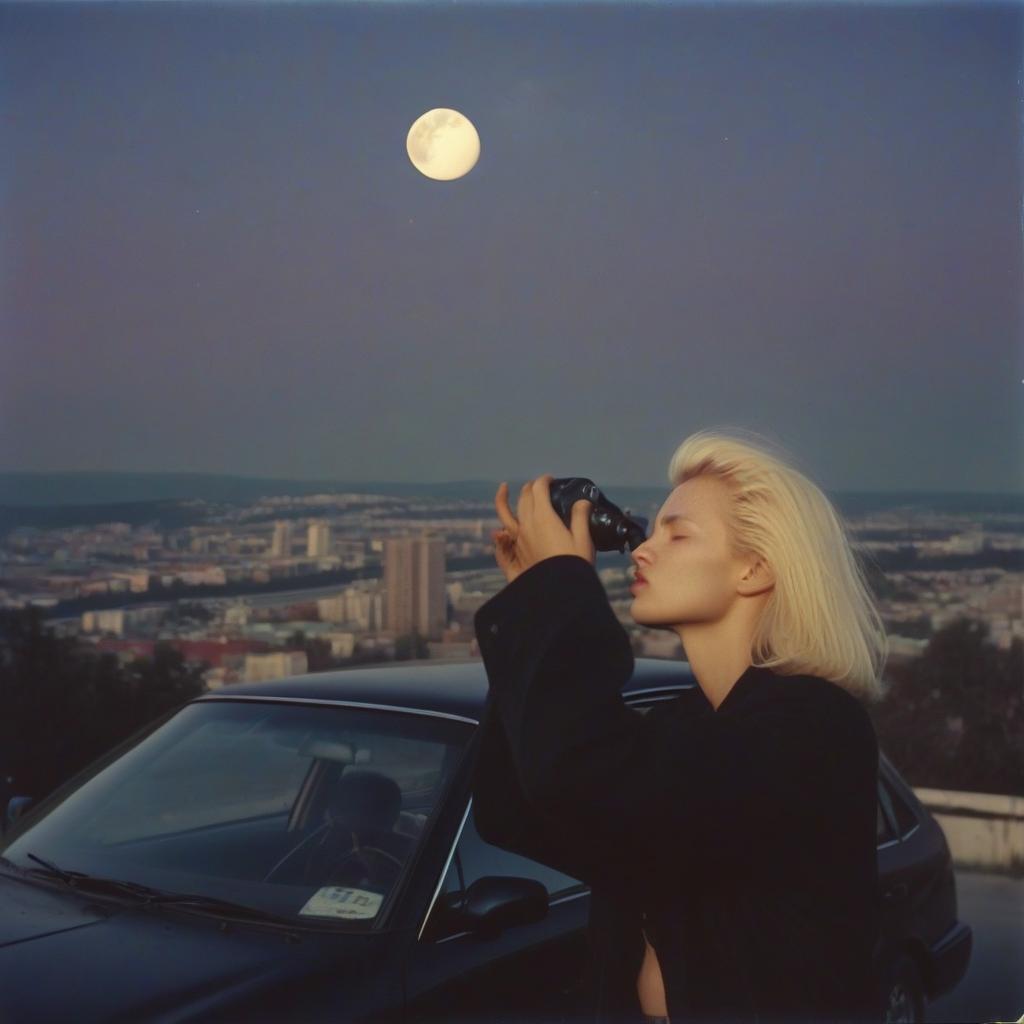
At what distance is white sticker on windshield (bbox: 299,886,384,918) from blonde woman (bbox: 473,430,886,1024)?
114 centimetres

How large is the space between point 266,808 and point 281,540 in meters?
4.88

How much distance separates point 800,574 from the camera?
148 centimetres

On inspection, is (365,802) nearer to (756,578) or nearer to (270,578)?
(756,578)

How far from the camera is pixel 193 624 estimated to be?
295 inches

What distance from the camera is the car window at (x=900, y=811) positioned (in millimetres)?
3881

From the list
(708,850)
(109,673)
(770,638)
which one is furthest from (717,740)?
(109,673)

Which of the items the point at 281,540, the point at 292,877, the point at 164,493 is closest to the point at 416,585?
the point at 281,540

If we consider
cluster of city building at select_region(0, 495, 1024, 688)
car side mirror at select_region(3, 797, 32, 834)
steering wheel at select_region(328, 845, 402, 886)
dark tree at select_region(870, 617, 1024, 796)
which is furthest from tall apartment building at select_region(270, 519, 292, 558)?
steering wheel at select_region(328, 845, 402, 886)

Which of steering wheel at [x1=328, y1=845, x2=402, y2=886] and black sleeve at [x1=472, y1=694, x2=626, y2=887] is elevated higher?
black sleeve at [x1=472, y1=694, x2=626, y2=887]

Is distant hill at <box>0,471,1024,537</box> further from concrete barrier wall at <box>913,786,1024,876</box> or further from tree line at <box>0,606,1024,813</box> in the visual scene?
concrete barrier wall at <box>913,786,1024,876</box>

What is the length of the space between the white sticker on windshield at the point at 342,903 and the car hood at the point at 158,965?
0.22ft

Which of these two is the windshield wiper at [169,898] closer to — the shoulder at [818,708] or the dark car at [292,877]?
the dark car at [292,877]

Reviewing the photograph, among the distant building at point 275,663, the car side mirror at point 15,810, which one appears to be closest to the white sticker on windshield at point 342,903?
the car side mirror at point 15,810

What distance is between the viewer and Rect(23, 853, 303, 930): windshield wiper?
8.33 ft
